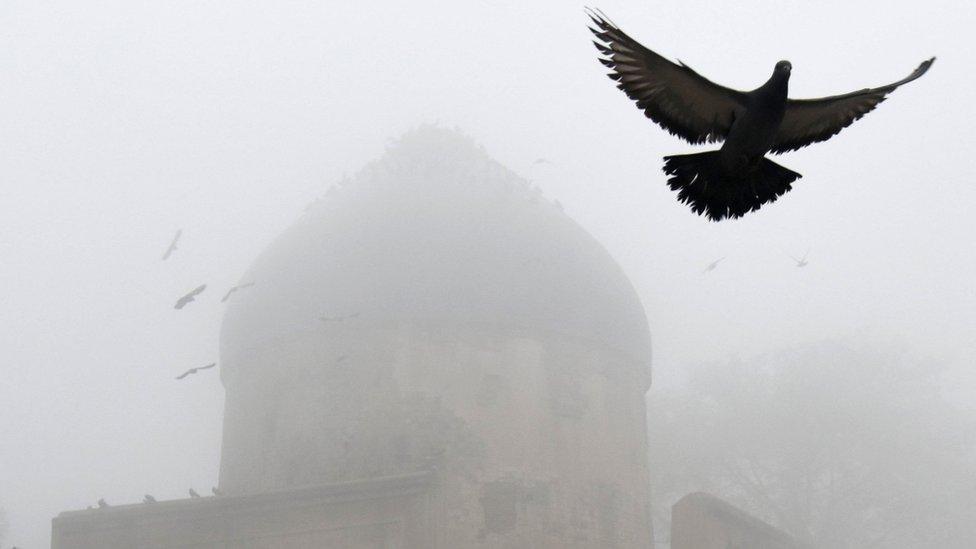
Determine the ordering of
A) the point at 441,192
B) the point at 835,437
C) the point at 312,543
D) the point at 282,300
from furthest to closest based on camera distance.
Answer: the point at 835,437, the point at 441,192, the point at 282,300, the point at 312,543

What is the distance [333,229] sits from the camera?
711 inches

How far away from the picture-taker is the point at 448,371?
54.7 ft

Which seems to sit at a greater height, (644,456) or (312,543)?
(644,456)

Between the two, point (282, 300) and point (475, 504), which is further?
point (282, 300)

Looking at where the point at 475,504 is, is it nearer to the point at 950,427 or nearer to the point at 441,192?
the point at 441,192

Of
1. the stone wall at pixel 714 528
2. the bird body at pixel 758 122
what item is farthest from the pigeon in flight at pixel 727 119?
the stone wall at pixel 714 528

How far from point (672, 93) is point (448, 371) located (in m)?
14.3

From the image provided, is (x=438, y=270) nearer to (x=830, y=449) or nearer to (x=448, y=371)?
(x=448, y=371)

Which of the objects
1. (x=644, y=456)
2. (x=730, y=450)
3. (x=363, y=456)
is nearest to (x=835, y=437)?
(x=730, y=450)

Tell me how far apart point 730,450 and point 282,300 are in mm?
14048

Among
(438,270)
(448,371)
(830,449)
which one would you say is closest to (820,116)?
(448,371)

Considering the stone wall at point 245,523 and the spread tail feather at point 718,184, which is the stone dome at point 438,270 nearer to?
the stone wall at point 245,523

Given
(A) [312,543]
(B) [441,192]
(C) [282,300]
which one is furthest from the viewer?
→ (B) [441,192]

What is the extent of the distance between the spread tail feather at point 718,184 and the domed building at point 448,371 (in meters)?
12.6
